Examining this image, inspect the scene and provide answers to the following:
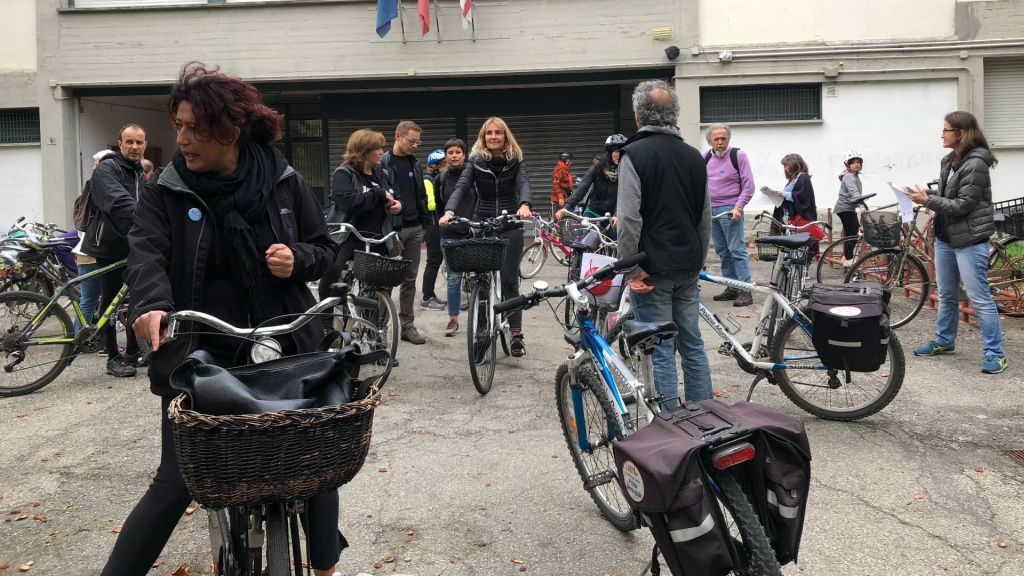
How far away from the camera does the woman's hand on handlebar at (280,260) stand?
2.72m

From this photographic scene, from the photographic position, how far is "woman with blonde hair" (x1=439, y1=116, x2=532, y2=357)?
24.1 feet

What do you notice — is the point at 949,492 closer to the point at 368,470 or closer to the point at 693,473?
the point at 693,473

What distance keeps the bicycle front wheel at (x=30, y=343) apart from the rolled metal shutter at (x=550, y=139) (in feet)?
41.3

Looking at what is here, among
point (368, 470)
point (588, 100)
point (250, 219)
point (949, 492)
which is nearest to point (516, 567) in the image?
point (368, 470)

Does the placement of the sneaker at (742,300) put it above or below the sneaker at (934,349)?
above

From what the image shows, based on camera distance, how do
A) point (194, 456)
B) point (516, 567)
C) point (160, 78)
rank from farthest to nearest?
point (160, 78), point (516, 567), point (194, 456)

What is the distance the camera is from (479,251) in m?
6.41

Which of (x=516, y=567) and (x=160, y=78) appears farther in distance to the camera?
(x=160, y=78)

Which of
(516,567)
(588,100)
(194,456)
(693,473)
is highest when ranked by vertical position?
(588,100)

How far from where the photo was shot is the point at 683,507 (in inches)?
95.7

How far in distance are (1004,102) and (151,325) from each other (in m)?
17.2

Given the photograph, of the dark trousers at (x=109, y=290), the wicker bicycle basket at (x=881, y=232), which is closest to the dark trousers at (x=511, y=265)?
the dark trousers at (x=109, y=290)

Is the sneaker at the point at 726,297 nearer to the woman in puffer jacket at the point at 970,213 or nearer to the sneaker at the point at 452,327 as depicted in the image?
the woman in puffer jacket at the point at 970,213

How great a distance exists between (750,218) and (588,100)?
14.6ft
